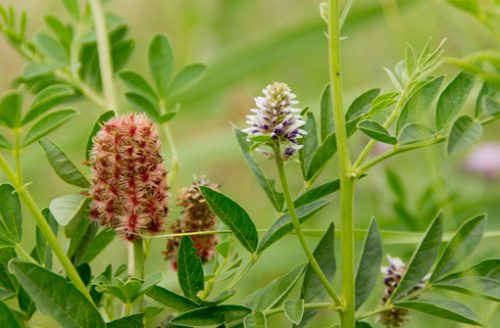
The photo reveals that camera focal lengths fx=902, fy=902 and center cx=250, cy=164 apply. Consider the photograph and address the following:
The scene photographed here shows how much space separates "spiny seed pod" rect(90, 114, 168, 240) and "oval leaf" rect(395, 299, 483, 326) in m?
0.23

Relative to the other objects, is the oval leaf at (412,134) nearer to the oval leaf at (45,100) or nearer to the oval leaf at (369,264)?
the oval leaf at (369,264)

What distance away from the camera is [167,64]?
42.7 inches

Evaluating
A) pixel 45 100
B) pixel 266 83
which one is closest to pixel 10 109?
pixel 45 100

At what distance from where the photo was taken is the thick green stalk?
703mm

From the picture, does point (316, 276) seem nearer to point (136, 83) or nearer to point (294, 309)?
point (294, 309)

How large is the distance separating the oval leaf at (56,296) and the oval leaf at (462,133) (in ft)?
1.07

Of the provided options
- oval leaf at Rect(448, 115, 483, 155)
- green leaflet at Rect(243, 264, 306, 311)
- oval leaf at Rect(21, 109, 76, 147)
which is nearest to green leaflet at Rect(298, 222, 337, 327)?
green leaflet at Rect(243, 264, 306, 311)

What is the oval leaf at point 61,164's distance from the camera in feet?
2.55

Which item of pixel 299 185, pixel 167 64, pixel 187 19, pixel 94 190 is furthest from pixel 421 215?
pixel 187 19

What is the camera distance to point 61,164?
2.57ft

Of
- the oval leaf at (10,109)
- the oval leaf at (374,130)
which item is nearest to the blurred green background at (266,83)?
the oval leaf at (374,130)

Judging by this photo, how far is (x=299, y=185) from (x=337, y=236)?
1518 mm

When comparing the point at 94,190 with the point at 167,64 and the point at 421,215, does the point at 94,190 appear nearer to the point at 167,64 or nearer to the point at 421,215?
the point at 167,64

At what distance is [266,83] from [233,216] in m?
1.84
